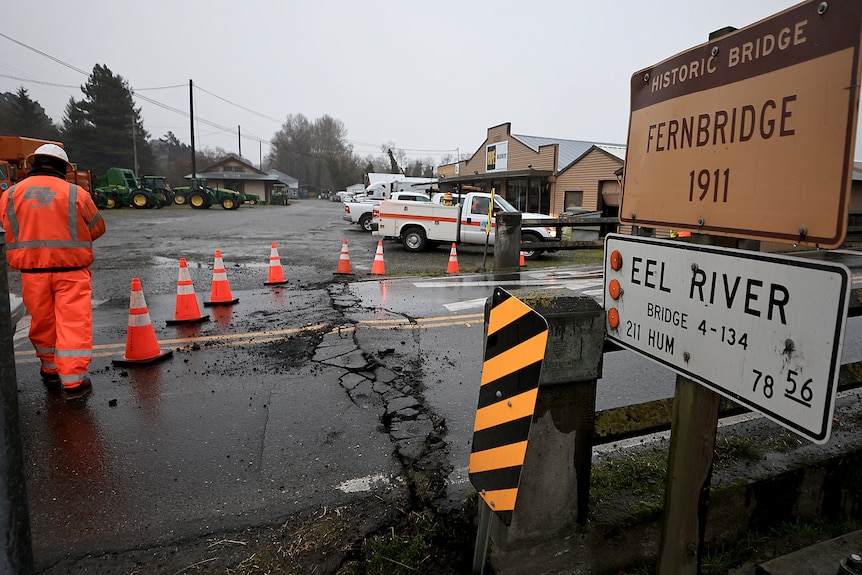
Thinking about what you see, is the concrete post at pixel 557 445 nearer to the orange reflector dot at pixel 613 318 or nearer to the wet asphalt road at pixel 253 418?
the orange reflector dot at pixel 613 318

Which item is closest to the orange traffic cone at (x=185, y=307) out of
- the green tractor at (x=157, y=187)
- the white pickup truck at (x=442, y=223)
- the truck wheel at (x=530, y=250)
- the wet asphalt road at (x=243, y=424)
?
the wet asphalt road at (x=243, y=424)

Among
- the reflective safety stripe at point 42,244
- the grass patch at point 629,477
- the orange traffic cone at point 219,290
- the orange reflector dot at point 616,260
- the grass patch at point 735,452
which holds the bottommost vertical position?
the grass patch at point 629,477

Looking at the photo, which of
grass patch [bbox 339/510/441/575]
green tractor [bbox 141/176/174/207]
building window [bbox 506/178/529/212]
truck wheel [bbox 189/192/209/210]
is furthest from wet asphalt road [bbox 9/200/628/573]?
green tractor [bbox 141/176/174/207]

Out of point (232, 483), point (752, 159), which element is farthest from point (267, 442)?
point (752, 159)

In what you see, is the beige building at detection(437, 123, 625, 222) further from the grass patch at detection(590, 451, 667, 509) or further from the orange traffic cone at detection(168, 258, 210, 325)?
the grass patch at detection(590, 451, 667, 509)

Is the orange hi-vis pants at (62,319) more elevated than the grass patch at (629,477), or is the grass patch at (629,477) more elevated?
the orange hi-vis pants at (62,319)

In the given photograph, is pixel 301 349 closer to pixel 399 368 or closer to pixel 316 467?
pixel 399 368

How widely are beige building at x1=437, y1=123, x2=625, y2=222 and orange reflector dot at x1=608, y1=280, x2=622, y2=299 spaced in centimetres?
2015

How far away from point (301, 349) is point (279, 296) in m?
3.12

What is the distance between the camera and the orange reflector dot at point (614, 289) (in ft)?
6.74

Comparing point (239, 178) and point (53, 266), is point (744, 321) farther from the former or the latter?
point (239, 178)

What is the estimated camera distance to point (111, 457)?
3455 millimetres

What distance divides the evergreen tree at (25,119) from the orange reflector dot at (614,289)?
66981mm

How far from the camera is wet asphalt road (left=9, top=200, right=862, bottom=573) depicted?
2889 millimetres
